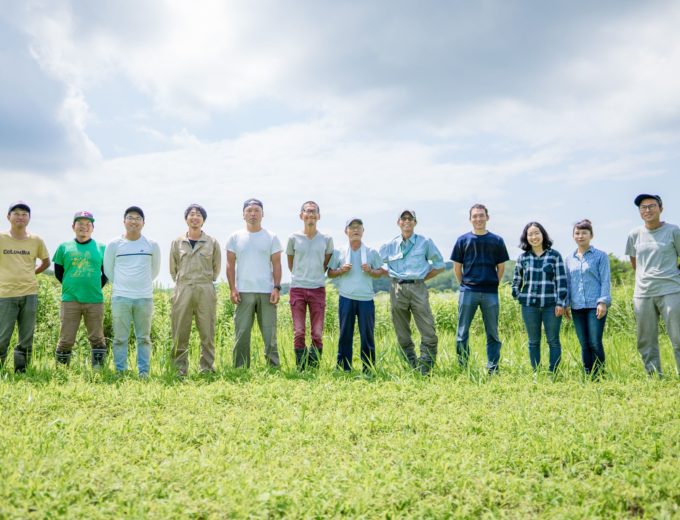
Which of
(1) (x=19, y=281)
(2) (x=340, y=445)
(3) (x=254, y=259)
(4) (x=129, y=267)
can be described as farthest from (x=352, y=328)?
(1) (x=19, y=281)

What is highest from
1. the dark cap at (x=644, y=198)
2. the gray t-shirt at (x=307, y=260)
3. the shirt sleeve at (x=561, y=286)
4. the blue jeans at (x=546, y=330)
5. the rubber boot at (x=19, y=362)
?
the dark cap at (x=644, y=198)

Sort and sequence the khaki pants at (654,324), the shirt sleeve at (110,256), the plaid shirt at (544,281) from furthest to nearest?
the shirt sleeve at (110,256)
the plaid shirt at (544,281)
the khaki pants at (654,324)

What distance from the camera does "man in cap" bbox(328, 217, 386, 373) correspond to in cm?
677

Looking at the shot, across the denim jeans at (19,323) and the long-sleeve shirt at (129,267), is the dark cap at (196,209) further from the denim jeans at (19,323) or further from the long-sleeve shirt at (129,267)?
the denim jeans at (19,323)

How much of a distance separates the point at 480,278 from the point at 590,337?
1.45 meters

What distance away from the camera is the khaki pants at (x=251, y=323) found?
6.67 metres

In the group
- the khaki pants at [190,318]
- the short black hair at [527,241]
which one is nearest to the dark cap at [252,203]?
the khaki pants at [190,318]

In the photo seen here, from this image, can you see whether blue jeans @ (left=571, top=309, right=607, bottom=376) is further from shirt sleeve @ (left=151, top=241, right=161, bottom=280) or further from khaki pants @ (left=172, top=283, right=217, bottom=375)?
shirt sleeve @ (left=151, top=241, right=161, bottom=280)

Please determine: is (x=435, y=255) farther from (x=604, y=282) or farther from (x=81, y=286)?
(x=81, y=286)

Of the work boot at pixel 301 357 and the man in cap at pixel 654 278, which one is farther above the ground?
the man in cap at pixel 654 278

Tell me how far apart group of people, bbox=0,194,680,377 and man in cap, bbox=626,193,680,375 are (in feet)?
0.05

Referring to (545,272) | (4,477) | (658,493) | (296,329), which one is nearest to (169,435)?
(4,477)

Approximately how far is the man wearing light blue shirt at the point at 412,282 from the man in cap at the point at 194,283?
220 cm

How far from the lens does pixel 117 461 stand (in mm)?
3867
